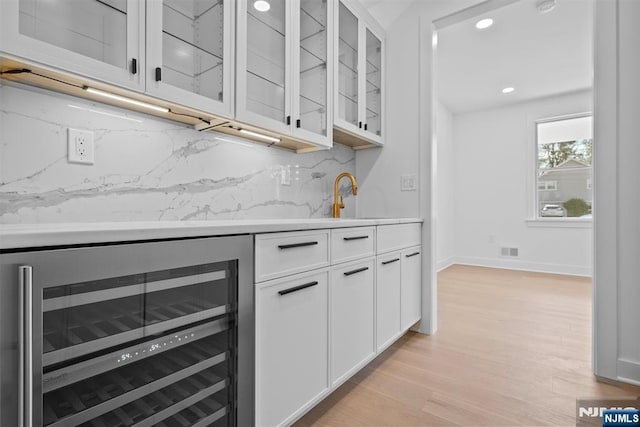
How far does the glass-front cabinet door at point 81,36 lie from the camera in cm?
90

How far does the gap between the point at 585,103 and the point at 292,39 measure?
496 centimetres

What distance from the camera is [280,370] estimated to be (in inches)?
48.3

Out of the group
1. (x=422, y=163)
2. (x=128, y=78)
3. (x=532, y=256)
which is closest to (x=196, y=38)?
(x=128, y=78)

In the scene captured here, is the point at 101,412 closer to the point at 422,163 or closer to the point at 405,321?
the point at 405,321

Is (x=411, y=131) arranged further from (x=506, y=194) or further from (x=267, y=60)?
(x=506, y=194)

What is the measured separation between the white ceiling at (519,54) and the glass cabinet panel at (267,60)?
6.75ft

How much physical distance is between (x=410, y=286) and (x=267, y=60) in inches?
68.2

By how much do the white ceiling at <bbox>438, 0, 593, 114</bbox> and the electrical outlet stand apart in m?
3.06

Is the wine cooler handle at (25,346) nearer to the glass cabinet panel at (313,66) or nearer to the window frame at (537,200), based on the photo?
the glass cabinet panel at (313,66)

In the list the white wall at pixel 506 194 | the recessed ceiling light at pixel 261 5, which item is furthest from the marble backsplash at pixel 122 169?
the white wall at pixel 506 194

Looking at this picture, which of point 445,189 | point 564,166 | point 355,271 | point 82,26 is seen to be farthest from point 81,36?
point 564,166

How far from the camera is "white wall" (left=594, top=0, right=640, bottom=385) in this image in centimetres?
174

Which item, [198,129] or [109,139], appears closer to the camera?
[109,139]

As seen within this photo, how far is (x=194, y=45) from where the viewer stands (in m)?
1.35
